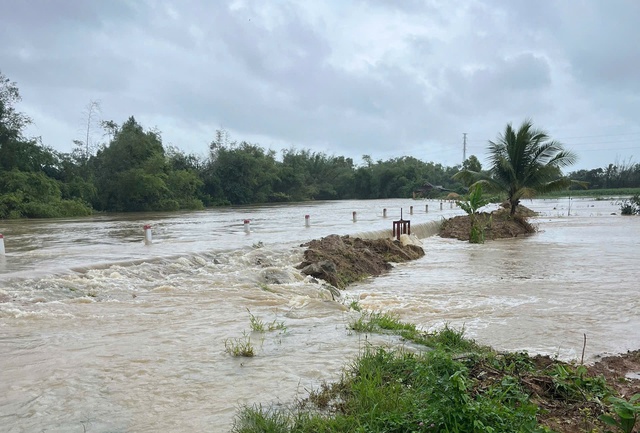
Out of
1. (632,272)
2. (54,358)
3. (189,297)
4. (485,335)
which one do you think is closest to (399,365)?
(485,335)

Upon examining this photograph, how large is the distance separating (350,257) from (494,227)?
487 inches

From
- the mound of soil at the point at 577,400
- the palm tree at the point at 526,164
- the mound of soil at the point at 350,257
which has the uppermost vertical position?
the palm tree at the point at 526,164

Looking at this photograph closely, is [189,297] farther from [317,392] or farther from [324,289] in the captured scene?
[317,392]

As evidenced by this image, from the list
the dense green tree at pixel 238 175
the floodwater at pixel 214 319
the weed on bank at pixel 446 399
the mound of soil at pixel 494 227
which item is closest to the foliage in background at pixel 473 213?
the mound of soil at pixel 494 227

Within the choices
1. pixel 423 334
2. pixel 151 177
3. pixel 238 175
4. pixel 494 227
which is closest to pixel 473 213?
pixel 494 227

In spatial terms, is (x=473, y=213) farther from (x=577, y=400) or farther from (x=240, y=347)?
(x=577, y=400)

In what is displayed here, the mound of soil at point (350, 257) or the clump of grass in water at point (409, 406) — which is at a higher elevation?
the clump of grass in water at point (409, 406)

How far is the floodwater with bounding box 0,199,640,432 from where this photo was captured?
3.88 m

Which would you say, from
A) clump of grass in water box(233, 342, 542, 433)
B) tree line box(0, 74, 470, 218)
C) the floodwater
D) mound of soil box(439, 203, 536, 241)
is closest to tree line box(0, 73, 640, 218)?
tree line box(0, 74, 470, 218)

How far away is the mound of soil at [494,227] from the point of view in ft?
72.6

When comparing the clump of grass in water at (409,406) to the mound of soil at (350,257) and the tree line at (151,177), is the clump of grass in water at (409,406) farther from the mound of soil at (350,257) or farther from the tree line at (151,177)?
the tree line at (151,177)

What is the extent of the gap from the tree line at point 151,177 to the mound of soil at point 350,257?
90.6 feet

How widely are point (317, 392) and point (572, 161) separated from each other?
74.9ft

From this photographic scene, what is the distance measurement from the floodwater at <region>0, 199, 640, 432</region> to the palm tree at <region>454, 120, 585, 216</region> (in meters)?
9.26
